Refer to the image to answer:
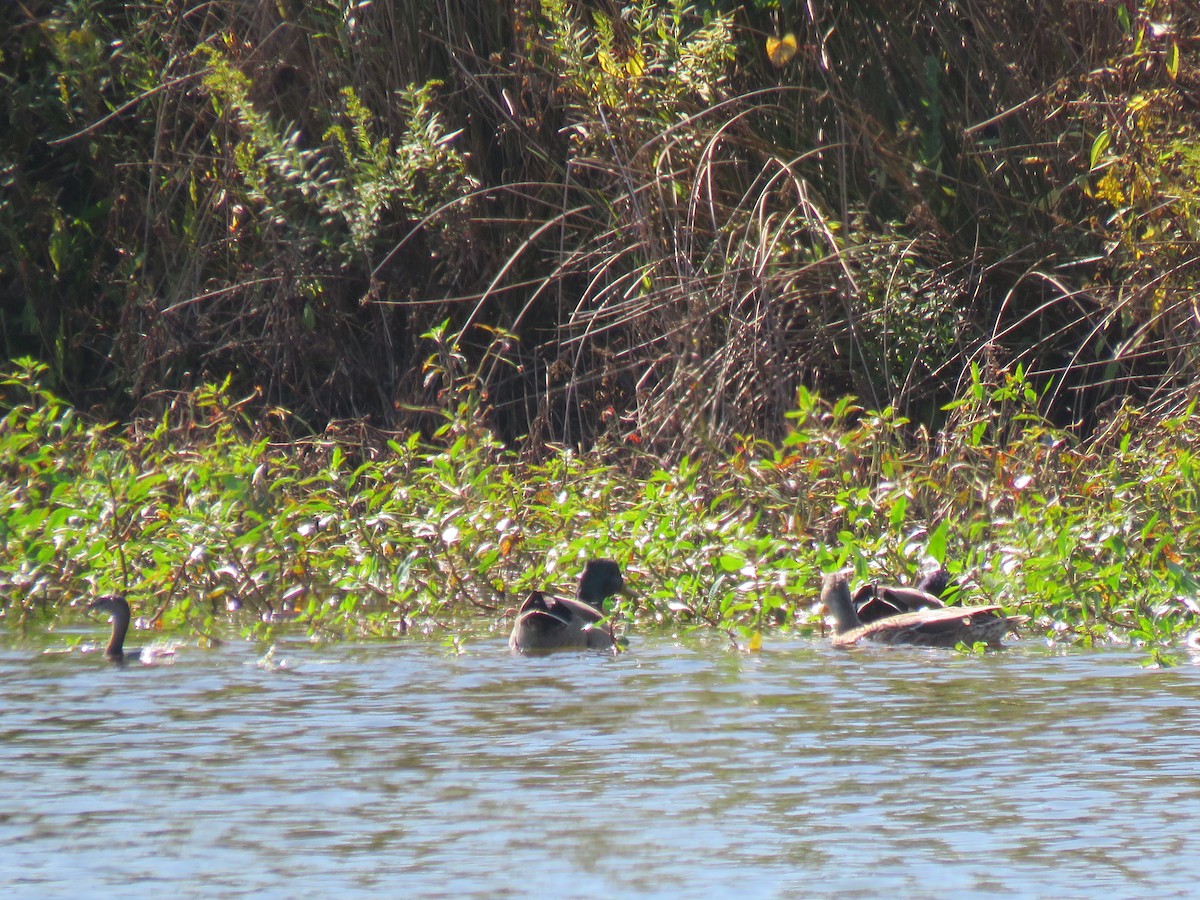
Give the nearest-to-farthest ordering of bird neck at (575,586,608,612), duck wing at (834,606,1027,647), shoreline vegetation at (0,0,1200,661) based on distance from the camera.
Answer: duck wing at (834,606,1027,647)
bird neck at (575,586,608,612)
shoreline vegetation at (0,0,1200,661)

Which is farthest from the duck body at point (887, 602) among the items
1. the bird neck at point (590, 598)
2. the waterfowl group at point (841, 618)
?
the bird neck at point (590, 598)

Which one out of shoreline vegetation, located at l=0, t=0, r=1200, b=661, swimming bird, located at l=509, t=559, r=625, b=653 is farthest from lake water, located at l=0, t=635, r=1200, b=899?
shoreline vegetation, located at l=0, t=0, r=1200, b=661

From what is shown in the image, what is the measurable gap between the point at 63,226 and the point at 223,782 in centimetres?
991

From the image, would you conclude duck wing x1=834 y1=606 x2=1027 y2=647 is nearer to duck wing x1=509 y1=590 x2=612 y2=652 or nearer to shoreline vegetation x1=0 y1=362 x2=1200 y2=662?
shoreline vegetation x1=0 y1=362 x2=1200 y2=662

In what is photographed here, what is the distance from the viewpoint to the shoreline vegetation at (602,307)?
9148 mm

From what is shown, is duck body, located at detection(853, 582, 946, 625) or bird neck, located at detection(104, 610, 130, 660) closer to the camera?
bird neck, located at detection(104, 610, 130, 660)

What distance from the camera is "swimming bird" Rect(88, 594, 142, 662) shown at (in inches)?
320

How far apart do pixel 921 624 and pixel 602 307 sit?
3.72 m

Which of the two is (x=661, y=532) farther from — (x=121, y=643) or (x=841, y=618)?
(x=121, y=643)

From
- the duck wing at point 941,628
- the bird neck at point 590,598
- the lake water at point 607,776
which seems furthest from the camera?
the bird neck at point 590,598

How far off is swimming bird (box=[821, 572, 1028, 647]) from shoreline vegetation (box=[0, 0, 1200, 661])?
17 centimetres

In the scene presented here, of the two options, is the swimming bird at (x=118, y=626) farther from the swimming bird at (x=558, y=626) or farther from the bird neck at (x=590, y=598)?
the bird neck at (x=590, y=598)

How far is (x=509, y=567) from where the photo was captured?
31.3 ft

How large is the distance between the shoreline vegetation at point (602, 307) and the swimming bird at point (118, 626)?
14.8 inches
